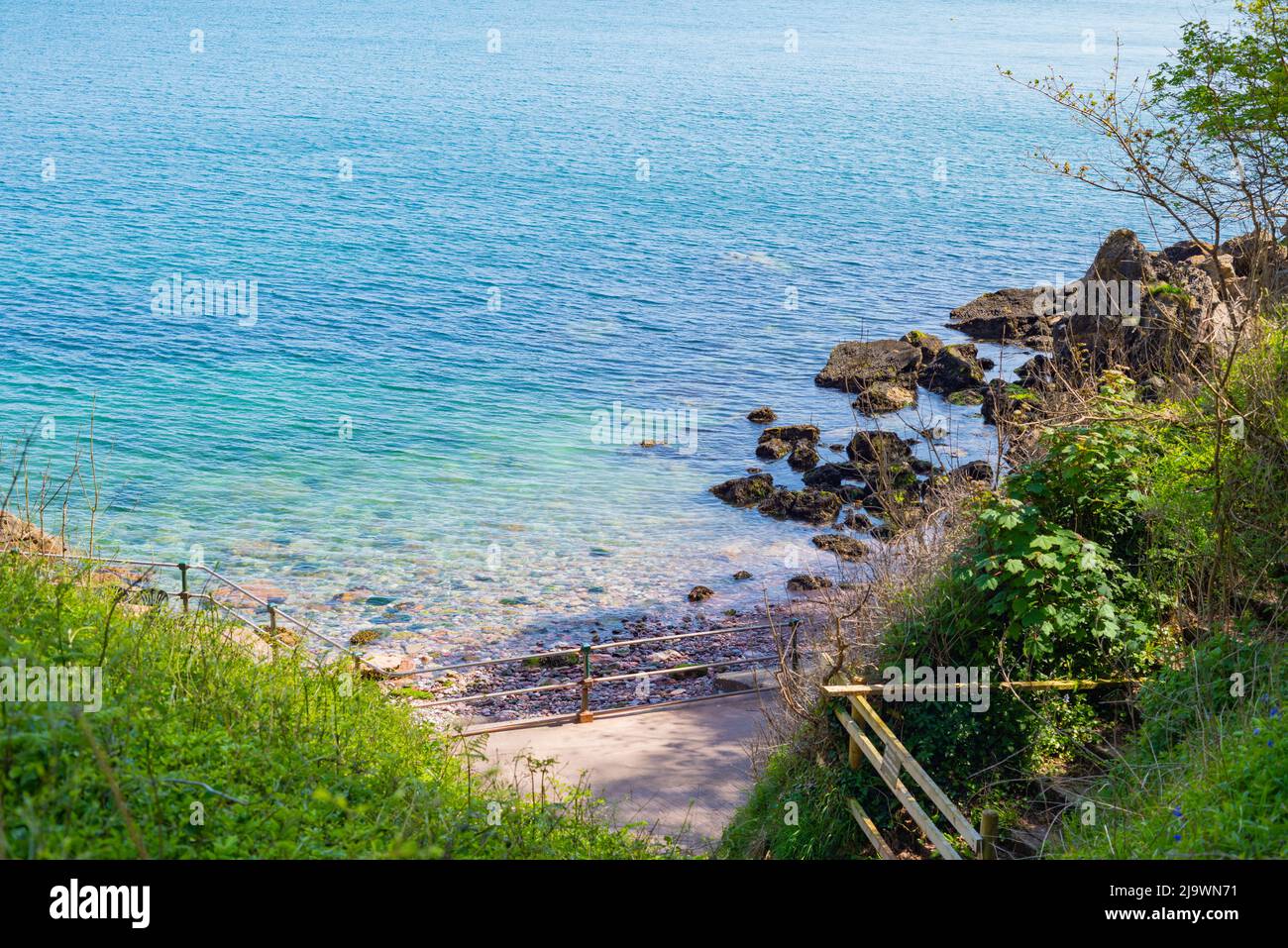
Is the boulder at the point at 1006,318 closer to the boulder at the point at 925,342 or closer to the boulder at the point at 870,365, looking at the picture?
the boulder at the point at 925,342

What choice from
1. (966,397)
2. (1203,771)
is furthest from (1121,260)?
(1203,771)

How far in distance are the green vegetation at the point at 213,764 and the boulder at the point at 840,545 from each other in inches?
574

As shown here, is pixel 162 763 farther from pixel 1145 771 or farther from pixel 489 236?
pixel 489 236

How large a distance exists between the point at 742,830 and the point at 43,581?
22.7 ft

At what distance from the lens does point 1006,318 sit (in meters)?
42.7

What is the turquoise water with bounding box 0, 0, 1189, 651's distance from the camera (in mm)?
27219

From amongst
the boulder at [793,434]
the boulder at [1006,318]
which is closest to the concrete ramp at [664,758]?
the boulder at [793,434]

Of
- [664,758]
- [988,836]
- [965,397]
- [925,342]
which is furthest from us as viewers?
[925,342]

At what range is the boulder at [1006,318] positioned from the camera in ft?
136

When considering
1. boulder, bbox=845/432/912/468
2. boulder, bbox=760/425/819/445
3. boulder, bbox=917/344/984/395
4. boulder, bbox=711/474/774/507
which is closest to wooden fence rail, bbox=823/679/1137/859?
boulder, bbox=845/432/912/468

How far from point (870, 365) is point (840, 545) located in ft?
48.7

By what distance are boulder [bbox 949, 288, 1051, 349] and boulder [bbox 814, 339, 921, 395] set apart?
4.52m

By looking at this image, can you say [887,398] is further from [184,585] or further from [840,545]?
[184,585]

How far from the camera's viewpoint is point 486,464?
32.3 m
